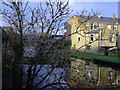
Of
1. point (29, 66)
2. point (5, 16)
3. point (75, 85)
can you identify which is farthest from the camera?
point (75, 85)

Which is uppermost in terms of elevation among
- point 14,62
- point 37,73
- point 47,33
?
point 47,33

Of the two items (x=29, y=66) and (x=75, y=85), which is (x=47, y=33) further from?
(x=75, y=85)

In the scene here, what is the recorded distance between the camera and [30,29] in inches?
35.1

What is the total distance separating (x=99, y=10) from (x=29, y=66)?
0.72 meters

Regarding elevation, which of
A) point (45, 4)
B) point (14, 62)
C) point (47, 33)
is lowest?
point (14, 62)

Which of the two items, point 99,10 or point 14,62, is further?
point 99,10

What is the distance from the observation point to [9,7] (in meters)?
0.83

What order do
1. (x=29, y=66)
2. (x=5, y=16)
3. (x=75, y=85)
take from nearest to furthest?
(x=5, y=16) → (x=29, y=66) → (x=75, y=85)

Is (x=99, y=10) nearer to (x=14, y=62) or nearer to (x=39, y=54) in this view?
(x=39, y=54)

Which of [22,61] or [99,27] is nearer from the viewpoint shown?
[22,61]

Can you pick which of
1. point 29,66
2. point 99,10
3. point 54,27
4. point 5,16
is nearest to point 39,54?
point 29,66

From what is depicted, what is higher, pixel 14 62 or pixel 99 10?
pixel 99 10

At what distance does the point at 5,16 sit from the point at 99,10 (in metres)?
0.72

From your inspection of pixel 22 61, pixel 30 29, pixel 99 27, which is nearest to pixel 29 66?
pixel 22 61
